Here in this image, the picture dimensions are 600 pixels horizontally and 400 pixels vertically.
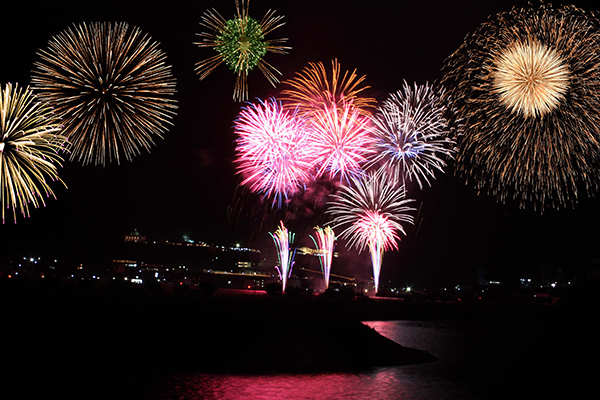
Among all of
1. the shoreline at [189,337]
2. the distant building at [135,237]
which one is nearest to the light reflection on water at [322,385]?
the shoreline at [189,337]

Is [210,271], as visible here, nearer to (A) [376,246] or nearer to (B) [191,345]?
(A) [376,246]

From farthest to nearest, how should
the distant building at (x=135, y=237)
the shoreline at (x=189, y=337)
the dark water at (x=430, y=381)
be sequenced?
the distant building at (x=135, y=237) → the shoreline at (x=189, y=337) → the dark water at (x=430, y=381)

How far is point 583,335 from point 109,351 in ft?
62.5

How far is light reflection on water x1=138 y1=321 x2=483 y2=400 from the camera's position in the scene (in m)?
17.1

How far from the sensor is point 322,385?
19375mm

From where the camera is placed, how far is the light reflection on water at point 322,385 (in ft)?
56.2

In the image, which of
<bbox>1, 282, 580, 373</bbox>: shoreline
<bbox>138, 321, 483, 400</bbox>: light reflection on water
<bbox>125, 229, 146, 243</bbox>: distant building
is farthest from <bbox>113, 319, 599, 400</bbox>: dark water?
<bbox>125, 229, 146, 243</bbox>: distant building

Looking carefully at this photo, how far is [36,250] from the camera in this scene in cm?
8544

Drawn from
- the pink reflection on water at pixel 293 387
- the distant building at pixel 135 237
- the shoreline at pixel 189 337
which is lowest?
the pink reflection on water at pixel 293 387

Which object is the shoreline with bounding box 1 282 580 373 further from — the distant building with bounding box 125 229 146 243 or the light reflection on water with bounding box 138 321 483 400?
the distant building with bounding box 125 229 146 243

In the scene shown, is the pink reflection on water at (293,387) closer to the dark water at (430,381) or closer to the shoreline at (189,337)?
the dark water at (430,381)

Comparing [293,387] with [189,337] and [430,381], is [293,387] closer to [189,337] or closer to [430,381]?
[430,381]

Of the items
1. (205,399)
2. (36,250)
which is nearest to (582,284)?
(205,399)

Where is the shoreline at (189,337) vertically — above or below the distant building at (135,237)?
below
